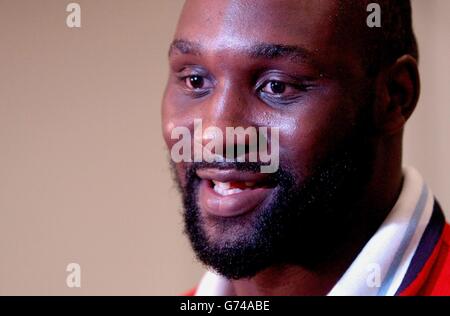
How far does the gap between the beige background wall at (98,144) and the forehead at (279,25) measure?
0.63m

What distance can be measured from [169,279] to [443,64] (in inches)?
30.5

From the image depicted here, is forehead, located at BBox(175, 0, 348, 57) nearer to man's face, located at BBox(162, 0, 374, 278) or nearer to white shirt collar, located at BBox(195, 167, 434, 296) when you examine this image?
man's face, located at BBox(162, 0, 374, 278)

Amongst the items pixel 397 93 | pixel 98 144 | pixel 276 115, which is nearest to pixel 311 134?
pixel 276 115

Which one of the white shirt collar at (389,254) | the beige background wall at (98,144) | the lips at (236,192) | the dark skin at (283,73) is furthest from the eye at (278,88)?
the beige background wall at (98,144)

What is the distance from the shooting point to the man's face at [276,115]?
85 centimetres

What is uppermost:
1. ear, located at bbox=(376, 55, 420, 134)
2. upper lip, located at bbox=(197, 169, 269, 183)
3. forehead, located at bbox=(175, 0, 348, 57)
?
forehead, located at bbox=(175, 0, 348, 57)

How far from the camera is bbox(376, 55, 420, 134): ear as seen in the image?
3.00ft

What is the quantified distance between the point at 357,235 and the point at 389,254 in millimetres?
53

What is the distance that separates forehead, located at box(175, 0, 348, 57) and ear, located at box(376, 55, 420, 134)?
0.09 metres

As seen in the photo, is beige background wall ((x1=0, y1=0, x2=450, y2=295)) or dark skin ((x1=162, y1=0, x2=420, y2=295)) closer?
dark skin ((x1=162, y1=0, x2=420, y2=295))

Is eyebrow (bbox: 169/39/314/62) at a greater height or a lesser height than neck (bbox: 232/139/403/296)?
greater

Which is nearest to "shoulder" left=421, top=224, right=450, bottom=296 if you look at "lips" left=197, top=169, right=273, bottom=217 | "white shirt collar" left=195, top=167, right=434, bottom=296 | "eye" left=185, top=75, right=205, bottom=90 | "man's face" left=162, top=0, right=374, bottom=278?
"white shirt collar" left=195, top=167, right=434, bottom=296

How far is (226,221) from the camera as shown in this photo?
0.88m
